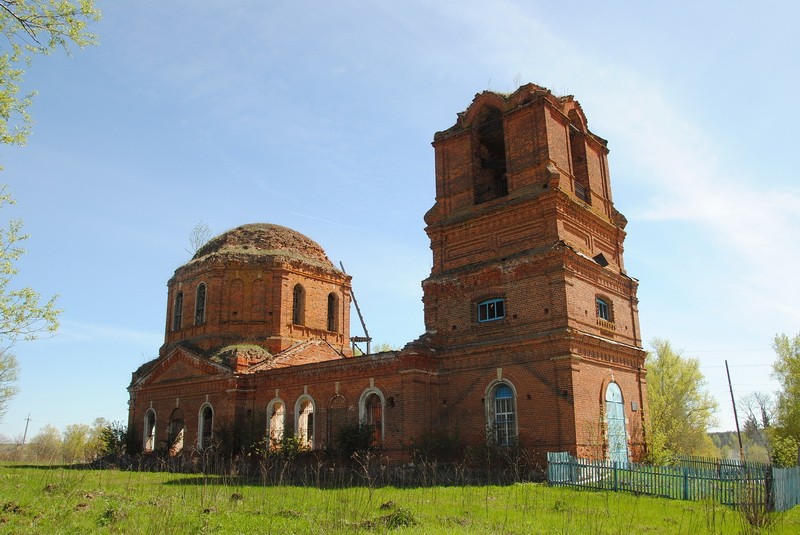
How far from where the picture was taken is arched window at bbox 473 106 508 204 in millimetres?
23484

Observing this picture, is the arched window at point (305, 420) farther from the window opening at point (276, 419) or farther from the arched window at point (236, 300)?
the arched window at point (236, 300)

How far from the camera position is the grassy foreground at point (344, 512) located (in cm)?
945

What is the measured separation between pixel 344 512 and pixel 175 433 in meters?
21.5

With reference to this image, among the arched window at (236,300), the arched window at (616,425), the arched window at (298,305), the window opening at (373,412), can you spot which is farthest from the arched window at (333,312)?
the arched window at (616,425)

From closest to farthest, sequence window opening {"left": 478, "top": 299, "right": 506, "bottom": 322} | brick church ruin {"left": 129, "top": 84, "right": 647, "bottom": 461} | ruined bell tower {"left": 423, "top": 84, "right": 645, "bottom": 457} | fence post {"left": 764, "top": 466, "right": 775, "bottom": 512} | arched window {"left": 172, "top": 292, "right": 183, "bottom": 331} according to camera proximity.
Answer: fence post {"left": 764, "top": 466, "right": 775, "bottom": 512} < ruined bell tower {"left": 423, "top": 84, "right": 645, "bottom": 457} < brick church ruin {"left": 129, "top": 84, "right": 647, "bottom": 461} < window opening {"left": 478, "top": 299, "right": 506, "bottom": 322} < arched window {"left": 172, "top": 292, "right": 183, "bottom": 331}

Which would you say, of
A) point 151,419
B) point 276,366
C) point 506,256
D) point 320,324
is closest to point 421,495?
point 506,256

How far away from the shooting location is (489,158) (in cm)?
2462

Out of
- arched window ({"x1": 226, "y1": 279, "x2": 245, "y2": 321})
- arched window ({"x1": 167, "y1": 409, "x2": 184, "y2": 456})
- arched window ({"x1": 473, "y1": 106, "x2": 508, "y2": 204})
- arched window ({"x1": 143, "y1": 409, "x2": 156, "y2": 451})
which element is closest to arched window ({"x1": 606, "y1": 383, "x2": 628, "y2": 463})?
arched window ({"x1": 473, "y1": 106, "x2": 508, "y2": 204})

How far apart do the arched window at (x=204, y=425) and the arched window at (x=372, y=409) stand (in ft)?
27.3

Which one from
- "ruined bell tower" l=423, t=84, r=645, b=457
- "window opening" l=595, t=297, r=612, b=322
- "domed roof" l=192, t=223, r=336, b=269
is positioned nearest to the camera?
"ruined bell tower" l=423, t=84, r=645, b=457

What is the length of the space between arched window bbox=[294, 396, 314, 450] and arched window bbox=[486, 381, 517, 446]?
7.84 metres

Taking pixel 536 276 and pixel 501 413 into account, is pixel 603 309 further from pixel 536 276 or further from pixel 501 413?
pixel 501 413

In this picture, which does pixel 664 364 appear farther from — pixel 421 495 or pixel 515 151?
pixel 421 495

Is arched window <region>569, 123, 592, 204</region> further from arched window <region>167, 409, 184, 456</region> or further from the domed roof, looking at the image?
arched window <region>167, 409, 184, 456</region>
